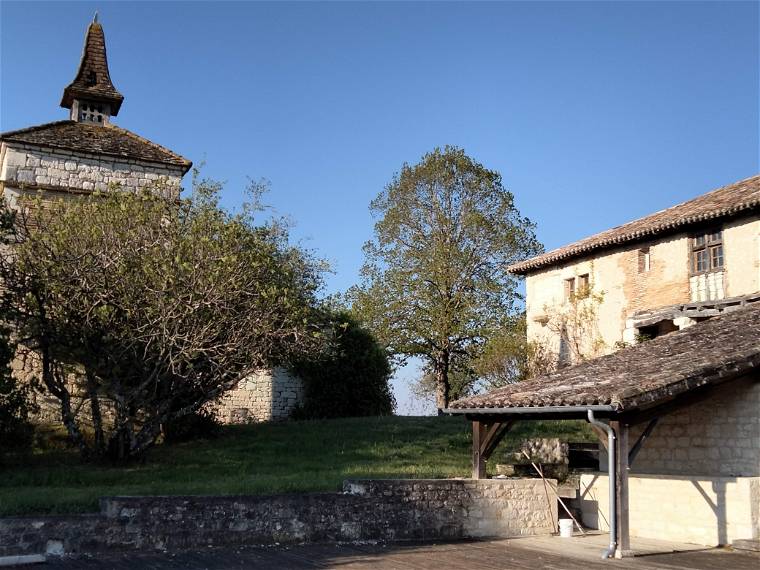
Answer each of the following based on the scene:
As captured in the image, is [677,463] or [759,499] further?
[677,463]

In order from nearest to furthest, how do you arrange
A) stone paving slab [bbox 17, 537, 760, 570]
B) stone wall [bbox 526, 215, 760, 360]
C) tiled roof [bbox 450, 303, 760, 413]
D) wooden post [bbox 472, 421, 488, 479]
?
stone paving slab [bbox 17, 537, 760, 570] < tiled roof [bbox 450, 303, 760, 413] < wooden post [bbox 472, 421, 488, 479] < stone wall [bbox 526, 215, 760, 360]

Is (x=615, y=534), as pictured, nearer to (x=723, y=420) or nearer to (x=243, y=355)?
(x=723, y=420)

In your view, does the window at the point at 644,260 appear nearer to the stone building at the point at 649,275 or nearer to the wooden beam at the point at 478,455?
the stone building at the point at 649,275

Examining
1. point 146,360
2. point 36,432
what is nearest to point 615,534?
point 146,360

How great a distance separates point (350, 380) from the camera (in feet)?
87.1

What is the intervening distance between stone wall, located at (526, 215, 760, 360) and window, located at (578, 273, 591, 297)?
16cm

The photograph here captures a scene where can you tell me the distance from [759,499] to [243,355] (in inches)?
386

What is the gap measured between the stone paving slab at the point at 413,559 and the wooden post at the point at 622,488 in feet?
0.87

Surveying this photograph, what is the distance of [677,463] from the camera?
12656 millimetres

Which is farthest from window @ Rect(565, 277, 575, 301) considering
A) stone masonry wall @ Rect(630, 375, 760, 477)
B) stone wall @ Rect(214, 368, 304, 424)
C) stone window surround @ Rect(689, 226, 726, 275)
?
stone masonry wall @ Rect(630, 375, 760, 477)

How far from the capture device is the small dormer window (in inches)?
907

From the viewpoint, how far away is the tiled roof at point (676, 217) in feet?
64.0

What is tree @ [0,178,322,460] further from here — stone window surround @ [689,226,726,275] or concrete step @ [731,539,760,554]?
stone window surround @ [689,226,726,275]

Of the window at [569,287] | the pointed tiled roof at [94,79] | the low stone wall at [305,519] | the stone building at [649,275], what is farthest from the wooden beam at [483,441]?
the pointed tiled roof at [94,79]
